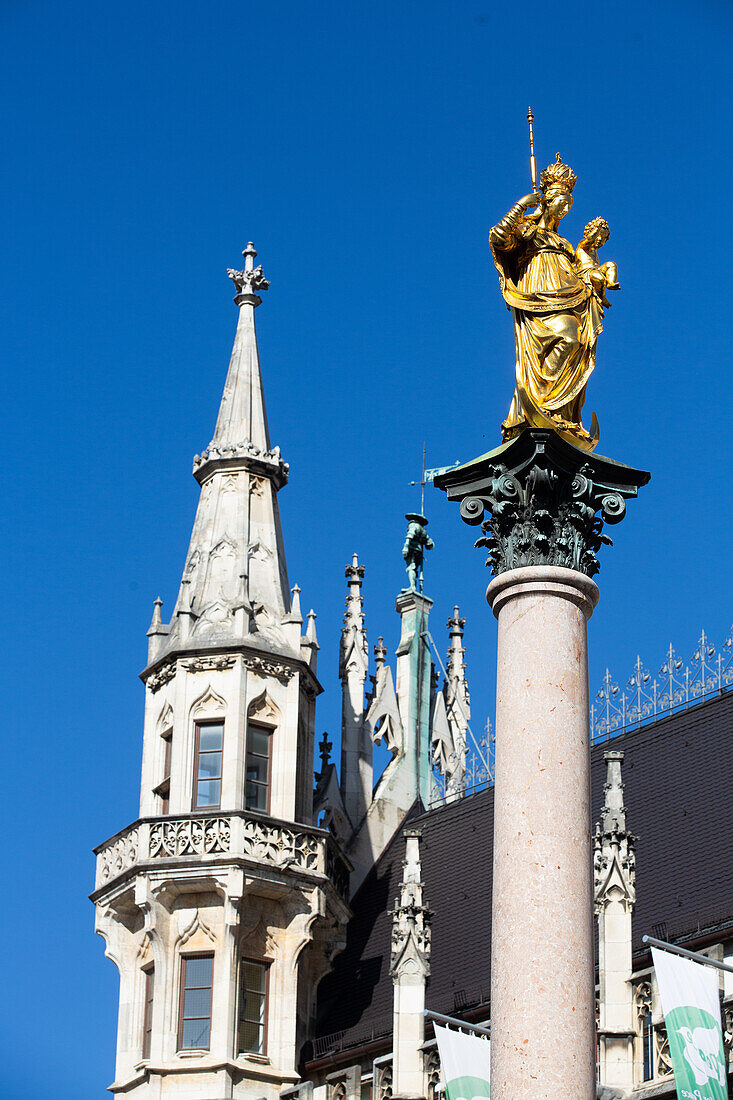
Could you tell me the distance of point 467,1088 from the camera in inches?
995

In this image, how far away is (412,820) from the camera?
40719mm

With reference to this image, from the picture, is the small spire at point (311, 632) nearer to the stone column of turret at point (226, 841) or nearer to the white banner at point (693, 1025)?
the stone column of turret at point (226, 841)

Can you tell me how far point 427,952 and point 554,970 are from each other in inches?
534

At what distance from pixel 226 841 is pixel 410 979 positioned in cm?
490

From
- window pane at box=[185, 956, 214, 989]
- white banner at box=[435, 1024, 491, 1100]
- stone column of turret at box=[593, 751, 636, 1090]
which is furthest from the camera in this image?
window pane at box=[185, 956, 214, 989]

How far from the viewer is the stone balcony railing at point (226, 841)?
34.1 meters

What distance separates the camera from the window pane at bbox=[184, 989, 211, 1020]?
3397cm

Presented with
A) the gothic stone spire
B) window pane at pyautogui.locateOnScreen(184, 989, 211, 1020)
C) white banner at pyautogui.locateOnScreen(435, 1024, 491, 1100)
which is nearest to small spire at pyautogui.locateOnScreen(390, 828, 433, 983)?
white banner at pyautogui.locateOnScreen(435, 1024, 491, 1100)

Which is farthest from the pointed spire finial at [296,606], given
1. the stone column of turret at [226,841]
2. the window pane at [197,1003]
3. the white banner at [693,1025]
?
the white banner at [693,1025]

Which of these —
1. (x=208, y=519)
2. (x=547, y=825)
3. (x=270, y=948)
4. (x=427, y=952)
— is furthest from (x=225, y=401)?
(x=547, y=825)

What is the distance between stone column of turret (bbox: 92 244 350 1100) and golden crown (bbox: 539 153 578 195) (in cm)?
1579

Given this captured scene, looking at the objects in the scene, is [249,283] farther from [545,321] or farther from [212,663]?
[545,321]

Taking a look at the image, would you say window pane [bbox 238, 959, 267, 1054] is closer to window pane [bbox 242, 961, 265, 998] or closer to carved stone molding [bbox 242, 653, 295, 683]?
window pane [bbox 242, 961, 265, 998]

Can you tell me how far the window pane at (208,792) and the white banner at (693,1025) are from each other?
12.2 meters
